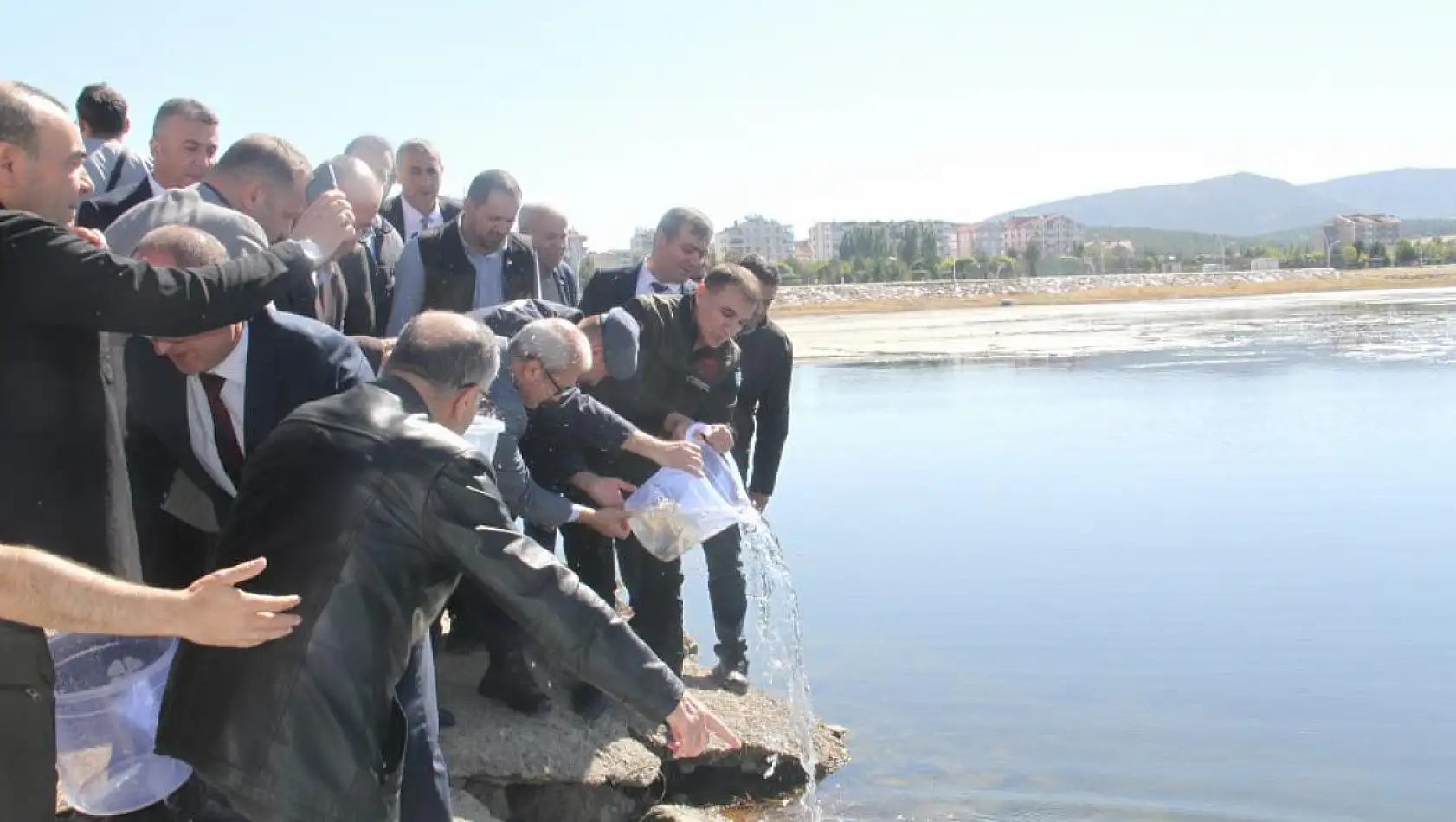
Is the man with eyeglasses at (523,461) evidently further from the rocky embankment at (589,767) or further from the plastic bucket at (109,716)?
the plastic bucket at (109,716)

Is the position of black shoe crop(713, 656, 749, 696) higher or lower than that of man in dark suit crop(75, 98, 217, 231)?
lower

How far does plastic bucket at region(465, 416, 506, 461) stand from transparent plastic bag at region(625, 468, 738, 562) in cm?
89

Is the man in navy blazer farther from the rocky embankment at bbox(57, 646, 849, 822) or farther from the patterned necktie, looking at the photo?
the rocky embankment at bbox(57, 646, 849, 822)

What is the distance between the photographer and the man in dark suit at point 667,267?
259 inches

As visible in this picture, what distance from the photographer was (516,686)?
5.43 metres

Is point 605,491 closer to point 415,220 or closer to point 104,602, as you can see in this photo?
point 415,220

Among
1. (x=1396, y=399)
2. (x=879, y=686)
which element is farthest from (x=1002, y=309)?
(x=879, y=686)

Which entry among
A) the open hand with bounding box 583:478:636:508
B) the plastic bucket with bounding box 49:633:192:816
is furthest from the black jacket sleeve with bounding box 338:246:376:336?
the plastic bucket with bounding box 49:633:192:816

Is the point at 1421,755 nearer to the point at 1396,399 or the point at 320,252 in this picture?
the point at 320,252

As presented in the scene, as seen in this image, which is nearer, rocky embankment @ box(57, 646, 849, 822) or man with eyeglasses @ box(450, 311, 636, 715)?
man with eyeglasses @ box(450, 311, 636, 715)

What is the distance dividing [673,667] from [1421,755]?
130 inches

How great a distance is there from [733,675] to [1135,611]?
303 centimetres

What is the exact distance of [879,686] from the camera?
23.9 feet

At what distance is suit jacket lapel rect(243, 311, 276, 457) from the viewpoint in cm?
357
